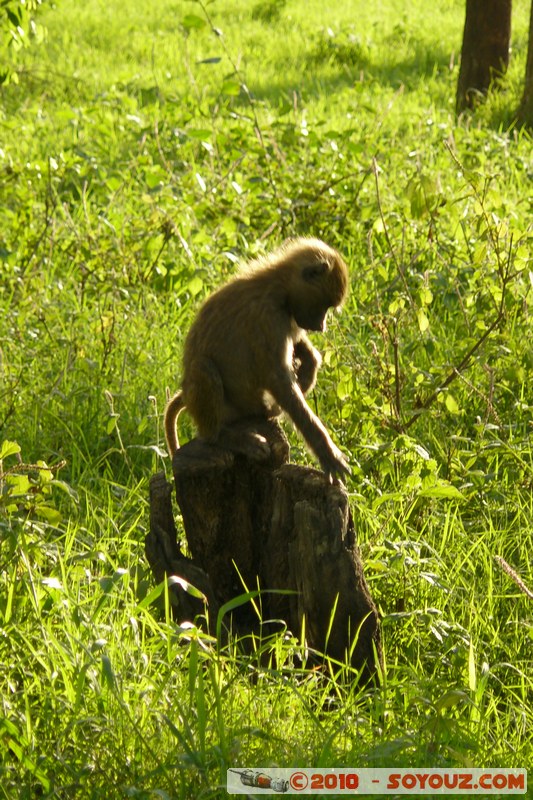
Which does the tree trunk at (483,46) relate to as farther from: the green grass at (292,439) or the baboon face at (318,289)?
the baboon face at (318,289)

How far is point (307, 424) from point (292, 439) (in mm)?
1528

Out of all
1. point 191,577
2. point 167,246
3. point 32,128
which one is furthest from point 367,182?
point 191,577

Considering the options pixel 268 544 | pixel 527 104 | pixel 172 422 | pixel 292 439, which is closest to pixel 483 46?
pixel 527 104

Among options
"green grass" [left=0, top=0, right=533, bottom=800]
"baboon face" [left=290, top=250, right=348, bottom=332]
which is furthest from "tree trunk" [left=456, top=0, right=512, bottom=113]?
"baboon face" [left=290, top=250, right=348, bottom=332]

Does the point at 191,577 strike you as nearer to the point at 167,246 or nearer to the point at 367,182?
the point at 167,246

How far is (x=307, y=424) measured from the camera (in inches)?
177

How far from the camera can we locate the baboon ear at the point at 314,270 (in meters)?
4.50

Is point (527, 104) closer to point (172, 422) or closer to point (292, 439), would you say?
point (292, 439)

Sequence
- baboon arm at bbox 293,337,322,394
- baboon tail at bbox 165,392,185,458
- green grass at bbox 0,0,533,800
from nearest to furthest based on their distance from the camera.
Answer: green grass at bbox 0,0,533,800 < baboon tail at bbox 165,392,185,458 < baboon arm at bbox 293,337,322,394

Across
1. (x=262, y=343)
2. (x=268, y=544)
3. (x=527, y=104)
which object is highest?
(x=262, y=343)

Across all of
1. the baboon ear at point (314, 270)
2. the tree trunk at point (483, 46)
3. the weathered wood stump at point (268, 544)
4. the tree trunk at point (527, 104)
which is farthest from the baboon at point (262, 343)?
the tree trunk at point (483, 46)

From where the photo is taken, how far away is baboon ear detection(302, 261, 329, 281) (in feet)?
14.8

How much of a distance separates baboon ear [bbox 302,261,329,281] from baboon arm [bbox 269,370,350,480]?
1.28 ft
